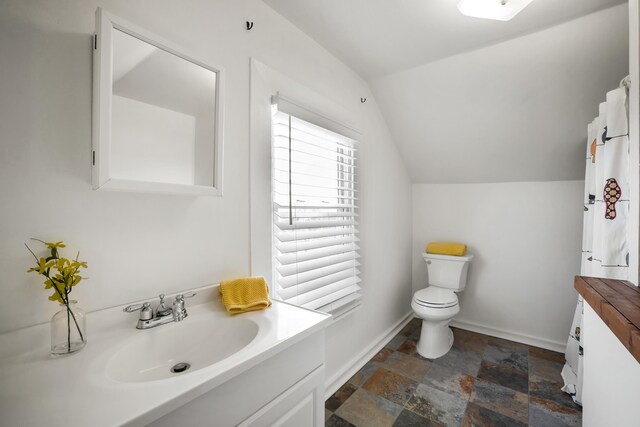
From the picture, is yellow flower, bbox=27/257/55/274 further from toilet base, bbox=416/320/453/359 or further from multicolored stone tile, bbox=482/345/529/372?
multicolored stone tile, bbox=482/345/529/372

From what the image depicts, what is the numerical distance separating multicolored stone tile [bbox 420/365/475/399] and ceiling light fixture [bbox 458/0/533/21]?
218 centimetres

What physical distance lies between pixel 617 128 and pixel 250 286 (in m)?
1.94

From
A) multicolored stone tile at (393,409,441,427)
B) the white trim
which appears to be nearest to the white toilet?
multicolored stone tile at (393,409,441,427)

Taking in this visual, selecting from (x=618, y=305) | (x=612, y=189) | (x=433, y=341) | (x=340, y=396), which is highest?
(x=612, y=189)

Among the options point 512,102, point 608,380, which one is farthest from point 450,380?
point 512,102

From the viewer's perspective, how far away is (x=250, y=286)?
1.19m

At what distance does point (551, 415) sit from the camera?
5.30 ft

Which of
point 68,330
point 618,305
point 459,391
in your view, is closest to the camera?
point 68,330

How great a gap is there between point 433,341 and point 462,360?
9.5 inches

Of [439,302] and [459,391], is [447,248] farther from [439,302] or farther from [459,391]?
[459,391]

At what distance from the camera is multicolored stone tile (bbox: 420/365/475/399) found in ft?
6.00

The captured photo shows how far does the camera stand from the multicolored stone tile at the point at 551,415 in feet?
5.11

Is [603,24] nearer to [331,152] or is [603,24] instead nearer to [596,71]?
[596,71]

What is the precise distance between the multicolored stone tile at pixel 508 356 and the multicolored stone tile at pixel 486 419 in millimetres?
649
